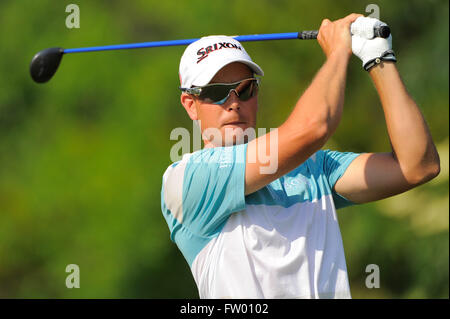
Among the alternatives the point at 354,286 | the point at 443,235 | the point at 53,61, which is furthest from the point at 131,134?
the point at 53,61

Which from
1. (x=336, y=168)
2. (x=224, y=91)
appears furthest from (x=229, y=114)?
(x=336, y=168)

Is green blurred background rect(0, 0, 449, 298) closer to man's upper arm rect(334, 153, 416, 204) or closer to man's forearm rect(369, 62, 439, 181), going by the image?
man's upper arm rect(334, 153, 416, 204)

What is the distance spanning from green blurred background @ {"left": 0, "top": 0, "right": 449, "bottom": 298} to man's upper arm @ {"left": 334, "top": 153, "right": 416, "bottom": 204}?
5.00 meters

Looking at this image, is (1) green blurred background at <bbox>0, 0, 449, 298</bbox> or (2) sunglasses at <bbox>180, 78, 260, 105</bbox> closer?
(2) sunglasses at <bbox>180, 78, 260, 105</bbox>

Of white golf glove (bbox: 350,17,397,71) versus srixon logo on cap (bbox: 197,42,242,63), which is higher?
srixon logo on cap (bbox: 197,42,242,63)

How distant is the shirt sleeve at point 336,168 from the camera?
3246mm

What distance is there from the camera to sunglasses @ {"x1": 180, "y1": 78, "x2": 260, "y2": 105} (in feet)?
10.6

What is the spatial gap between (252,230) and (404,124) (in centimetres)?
71

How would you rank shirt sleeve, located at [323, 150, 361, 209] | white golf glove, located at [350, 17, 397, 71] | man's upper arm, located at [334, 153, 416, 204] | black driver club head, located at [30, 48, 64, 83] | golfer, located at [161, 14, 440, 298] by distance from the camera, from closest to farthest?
golfer, located at [161, 14, 440, 298]
white golf glove, located at [350, 17, 397, 71]
man's upper arm, located at [334, 153, 416, 204]
shirt sleeve, located at [323, 150, 361, 209]
black driver club head, located at [30, 48, 64, 83]

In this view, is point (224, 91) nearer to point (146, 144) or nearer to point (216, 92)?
point (216, 92)

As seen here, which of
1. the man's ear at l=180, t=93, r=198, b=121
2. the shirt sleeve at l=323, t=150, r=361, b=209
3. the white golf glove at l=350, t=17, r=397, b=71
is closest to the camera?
the white golf glove at l=350, t=17, r=397, b=71

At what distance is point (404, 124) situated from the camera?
3020 millimetres

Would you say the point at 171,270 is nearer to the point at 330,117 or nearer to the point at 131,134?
the point at 131,134

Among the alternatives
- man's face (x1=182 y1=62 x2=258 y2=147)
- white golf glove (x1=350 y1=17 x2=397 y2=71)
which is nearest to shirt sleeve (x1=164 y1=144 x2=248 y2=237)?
man's face (x1=182 y1=62 x2=258 y2=147)
